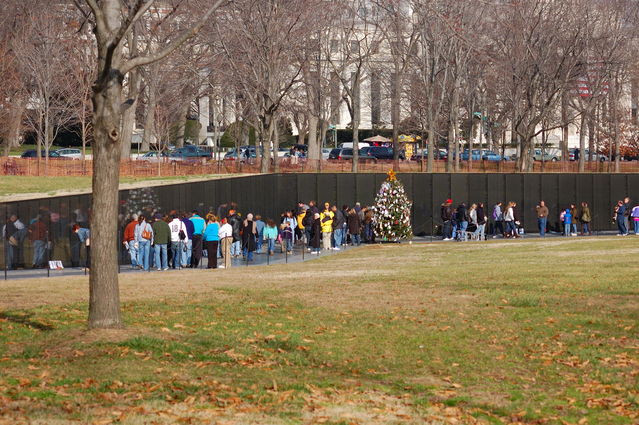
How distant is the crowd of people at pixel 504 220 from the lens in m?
39.2

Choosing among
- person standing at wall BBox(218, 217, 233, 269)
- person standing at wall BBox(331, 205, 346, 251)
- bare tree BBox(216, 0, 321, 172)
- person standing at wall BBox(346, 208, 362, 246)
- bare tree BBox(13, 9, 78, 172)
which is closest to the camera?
person standing at wall BBox(218, 217, 233, 269)

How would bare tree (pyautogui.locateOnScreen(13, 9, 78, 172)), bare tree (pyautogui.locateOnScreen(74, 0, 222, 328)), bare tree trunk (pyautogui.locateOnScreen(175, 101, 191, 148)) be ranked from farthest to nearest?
bare tree trunk (pyautogui.locateOnScreen(175, 101, 191, 148)), bare tree (pyautogui.locateOnScreen(13, 9, 78, 172)), bare tree (pyautogui.locateOnScreen(74, 0, 222, 328))

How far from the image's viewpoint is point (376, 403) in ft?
30.7

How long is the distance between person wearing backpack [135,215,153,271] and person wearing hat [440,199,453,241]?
17164 mm

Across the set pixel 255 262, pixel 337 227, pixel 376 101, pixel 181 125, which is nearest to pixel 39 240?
pixel 255 262

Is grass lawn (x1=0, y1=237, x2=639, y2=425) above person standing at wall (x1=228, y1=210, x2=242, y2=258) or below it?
below

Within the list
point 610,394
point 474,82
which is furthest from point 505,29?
point 610,394

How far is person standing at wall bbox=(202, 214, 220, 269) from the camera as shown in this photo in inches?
995

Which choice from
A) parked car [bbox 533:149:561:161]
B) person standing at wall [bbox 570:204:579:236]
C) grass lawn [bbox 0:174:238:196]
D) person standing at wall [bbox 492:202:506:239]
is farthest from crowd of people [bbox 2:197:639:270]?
parked car [bbox 533:149:561:161]

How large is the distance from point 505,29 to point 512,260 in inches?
1222

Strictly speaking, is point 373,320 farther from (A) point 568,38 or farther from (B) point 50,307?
(A) point 568,38

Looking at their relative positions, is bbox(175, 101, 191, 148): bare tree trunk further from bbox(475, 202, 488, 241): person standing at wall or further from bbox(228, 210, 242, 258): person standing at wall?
bbox(228, 210, 242, 258): person standing at wall

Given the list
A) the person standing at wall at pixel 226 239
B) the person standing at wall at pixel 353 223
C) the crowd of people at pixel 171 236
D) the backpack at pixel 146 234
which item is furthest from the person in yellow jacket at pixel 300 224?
the backpack at pixel 146 234

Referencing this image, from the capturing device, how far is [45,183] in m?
37.4
